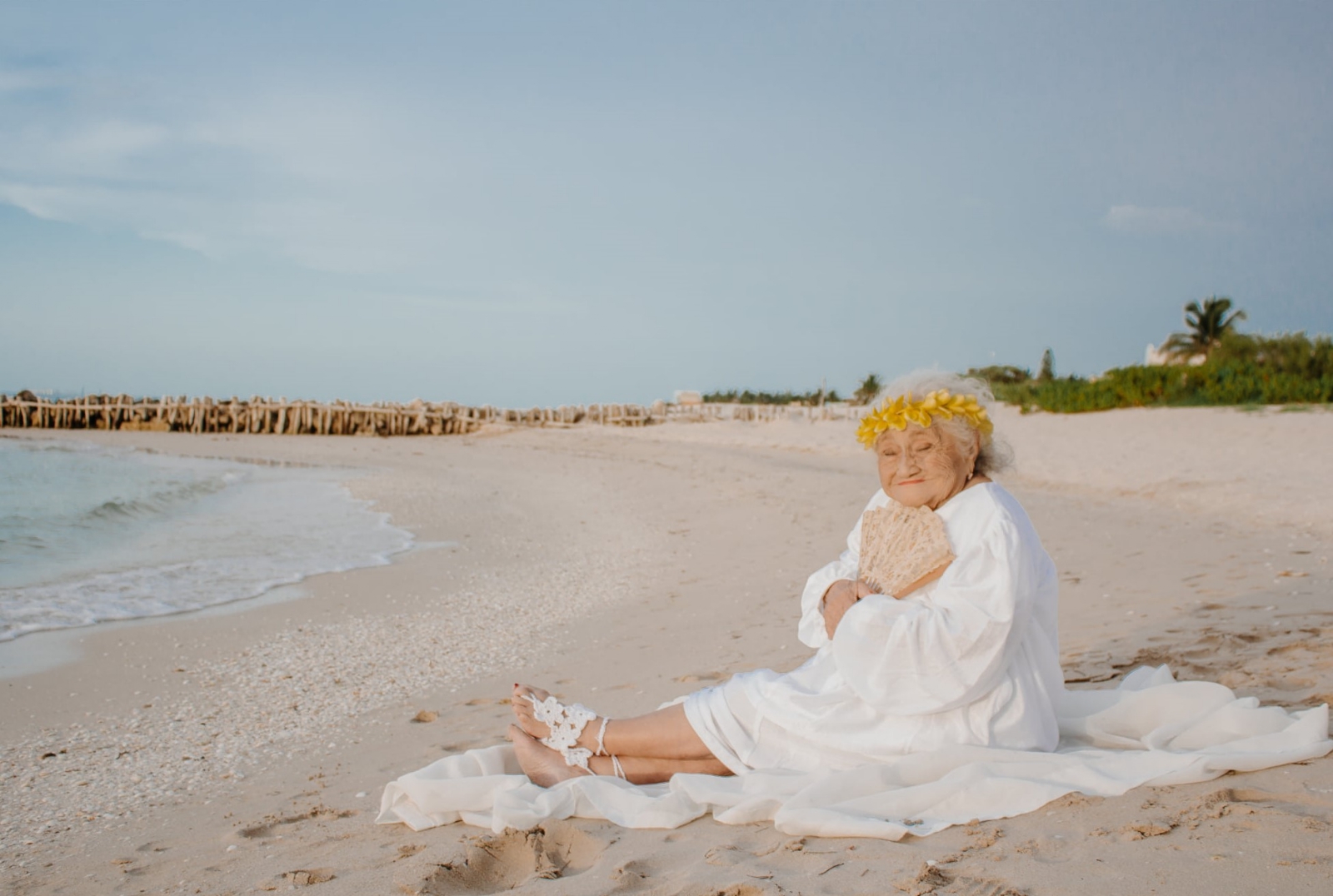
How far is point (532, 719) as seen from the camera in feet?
12.0

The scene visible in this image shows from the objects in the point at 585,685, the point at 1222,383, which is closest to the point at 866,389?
the point at 1222,383

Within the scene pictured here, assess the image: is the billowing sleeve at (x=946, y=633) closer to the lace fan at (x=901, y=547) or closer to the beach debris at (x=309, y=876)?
the lace fan at (x=901, y=547)

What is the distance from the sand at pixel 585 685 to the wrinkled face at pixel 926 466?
1000mm

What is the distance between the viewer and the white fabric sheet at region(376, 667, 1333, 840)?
9.11 feet

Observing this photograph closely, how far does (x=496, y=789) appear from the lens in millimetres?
3268

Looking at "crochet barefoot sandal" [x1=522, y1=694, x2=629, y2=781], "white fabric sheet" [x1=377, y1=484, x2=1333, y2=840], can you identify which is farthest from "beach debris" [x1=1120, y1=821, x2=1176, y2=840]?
"crochet barefoot sandal" [x1=522, y1=694, x2=629, y2=781]

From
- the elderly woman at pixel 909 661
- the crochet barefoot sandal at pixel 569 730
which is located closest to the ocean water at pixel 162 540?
the crochet barefoot sandal at pixel 569 730

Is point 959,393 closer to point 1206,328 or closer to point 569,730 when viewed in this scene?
point 569,730

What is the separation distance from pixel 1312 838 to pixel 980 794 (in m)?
0.80

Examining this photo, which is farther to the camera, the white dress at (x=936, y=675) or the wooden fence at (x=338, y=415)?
the wooden fence at (x=338, y=415)

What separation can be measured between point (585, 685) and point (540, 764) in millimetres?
1744

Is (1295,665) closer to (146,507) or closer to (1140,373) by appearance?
(146,507)

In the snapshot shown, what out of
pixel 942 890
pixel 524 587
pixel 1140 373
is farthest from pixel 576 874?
pixel 1140 373

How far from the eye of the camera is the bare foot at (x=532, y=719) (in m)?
3.54
